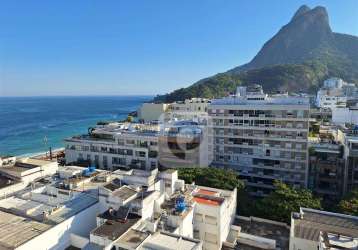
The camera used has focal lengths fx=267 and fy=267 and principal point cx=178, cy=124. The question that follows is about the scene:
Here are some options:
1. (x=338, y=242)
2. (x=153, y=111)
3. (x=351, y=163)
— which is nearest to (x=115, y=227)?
(x=338, y=242)

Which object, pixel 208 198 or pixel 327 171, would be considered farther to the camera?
pixel 327 171

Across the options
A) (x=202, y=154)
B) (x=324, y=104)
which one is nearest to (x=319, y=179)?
(x=202, y=154)

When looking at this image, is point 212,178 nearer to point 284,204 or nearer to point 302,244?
point 284,204

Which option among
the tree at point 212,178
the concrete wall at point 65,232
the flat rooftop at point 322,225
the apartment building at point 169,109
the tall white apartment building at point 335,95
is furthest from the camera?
the tall white apartment building at point 335,95

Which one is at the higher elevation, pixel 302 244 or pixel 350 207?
pixel 350 207

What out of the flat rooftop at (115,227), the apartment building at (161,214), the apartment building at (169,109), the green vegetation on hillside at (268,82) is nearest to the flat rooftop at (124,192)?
the apartment building at (161,214)

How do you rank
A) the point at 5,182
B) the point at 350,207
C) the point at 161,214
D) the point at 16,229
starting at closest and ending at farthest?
the point at 16,229
the point at 161,214
the point at 350,207
the point at 5,182

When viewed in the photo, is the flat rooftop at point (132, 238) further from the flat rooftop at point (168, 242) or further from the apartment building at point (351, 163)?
the apartment building at point (351, 163)

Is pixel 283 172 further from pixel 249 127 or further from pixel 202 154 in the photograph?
pixel 202 154
